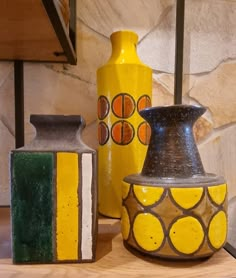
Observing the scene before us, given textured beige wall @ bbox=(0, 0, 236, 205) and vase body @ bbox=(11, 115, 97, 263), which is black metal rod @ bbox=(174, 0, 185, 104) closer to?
textured beige wall @ bbox=(0, 0, 236, 205)

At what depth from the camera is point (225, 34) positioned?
672 mm

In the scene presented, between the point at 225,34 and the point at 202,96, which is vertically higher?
the point at 225,34

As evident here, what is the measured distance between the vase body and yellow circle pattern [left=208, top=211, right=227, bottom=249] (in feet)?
0.47

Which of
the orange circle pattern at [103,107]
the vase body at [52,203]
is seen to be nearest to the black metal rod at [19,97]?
the orange circle pattern at [103,107]

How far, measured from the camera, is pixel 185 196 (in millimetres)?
330

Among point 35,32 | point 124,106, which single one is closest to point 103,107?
point 124,106

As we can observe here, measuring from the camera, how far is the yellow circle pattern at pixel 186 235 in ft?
1.07

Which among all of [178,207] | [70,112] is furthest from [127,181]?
[70,112]

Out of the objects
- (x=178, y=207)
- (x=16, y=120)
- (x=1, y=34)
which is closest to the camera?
(x=178, y=207)

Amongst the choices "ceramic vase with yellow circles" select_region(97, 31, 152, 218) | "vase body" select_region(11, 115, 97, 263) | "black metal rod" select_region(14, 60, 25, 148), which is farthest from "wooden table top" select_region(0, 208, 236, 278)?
"black metal rod" select_region(14, 60, 25, 148)

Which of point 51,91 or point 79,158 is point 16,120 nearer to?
point 51,91

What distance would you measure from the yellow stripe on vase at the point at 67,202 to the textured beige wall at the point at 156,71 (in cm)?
31

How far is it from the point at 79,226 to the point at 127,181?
0.09m

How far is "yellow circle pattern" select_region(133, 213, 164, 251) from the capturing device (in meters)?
0.33
